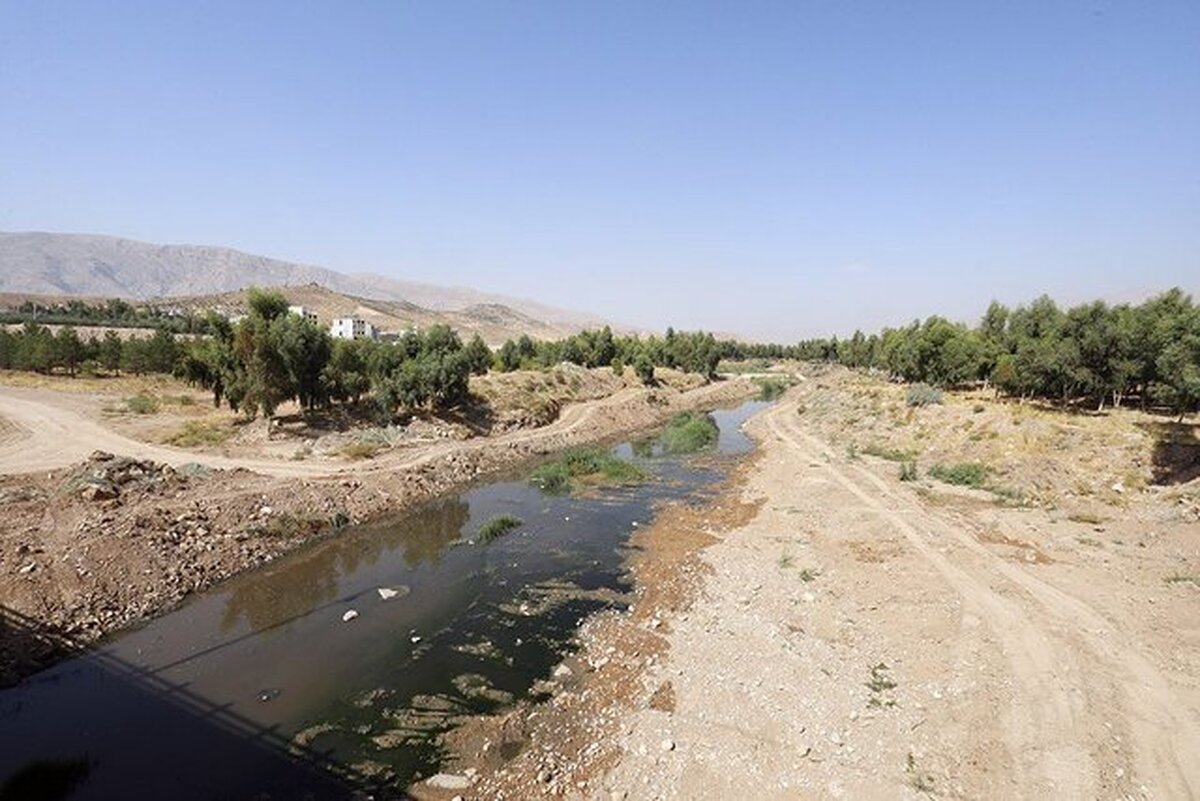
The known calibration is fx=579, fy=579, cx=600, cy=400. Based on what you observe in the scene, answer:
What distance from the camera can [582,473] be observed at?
127ft

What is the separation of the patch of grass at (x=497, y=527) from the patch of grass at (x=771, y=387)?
7069 cm

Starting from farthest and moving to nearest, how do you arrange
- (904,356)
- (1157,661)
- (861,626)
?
1. (904,356)
2. (861,626)
3. (1157,661)

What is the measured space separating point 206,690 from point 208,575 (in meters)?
7.66

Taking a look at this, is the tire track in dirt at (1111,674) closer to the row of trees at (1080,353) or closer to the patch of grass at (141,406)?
the row of trees at (1080,353)

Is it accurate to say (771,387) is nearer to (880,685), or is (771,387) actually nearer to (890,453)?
(890,453)

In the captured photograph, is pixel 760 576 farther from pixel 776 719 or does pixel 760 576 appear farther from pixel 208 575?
pixel 208 575

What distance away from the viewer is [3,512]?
22484 millimetres

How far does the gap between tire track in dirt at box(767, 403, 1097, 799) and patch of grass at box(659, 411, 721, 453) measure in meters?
28.5

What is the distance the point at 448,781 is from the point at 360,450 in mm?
28839

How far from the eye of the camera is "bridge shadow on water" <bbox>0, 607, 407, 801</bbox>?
11.8m

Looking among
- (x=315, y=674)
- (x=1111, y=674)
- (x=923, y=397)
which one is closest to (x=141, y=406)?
(x=315, y=674)

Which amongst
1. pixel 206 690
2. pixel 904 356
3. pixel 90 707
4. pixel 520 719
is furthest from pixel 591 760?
pixel 904 356

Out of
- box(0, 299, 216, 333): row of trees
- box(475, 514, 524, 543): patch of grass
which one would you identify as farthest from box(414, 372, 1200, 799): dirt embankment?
box(0, 299, 216, 333): row of trees

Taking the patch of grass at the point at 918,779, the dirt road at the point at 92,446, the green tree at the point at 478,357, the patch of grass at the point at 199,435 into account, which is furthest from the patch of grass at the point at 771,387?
the patch of grass at the point at 918,779
